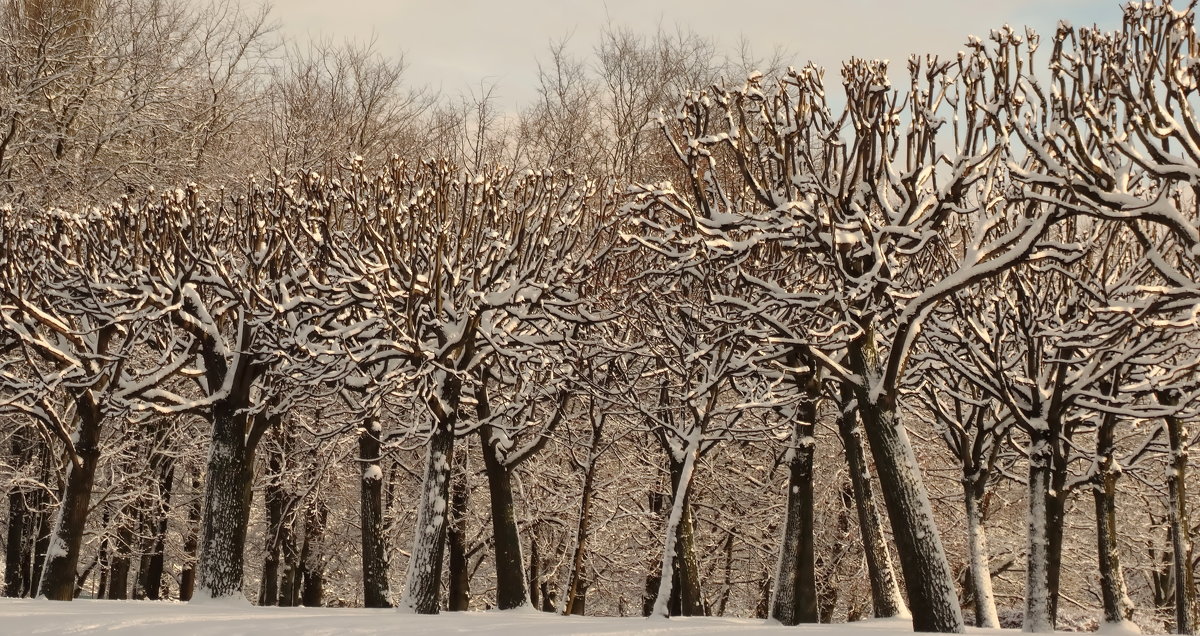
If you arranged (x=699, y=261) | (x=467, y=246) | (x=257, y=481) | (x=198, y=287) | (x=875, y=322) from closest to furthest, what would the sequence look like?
(x=699, y=261), (x=875, y=322), (x=467, y=246), (x=198, y=287), (x=257, y=481)

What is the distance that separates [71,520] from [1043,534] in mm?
14487

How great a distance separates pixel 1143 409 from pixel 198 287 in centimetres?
1370

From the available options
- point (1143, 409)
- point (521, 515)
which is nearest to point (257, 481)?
point (521, 515)

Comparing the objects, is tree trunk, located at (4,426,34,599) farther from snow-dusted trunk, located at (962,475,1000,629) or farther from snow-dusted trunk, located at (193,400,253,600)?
snow-dusted trunk, located at (962,475,1000,629)

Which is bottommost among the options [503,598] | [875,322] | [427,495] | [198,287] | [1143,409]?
[503,598]

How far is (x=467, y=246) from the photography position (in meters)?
15.7

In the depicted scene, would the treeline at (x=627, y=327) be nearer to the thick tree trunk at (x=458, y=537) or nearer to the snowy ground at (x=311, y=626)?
the thick tree trunk at (x=458, y=537)

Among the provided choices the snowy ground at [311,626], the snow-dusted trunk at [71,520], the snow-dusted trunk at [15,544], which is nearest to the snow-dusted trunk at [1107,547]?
the snowy ground at [311,626]

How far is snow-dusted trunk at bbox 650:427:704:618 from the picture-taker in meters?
15.1

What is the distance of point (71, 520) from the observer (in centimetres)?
1684

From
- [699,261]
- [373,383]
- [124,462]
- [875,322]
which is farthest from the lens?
[124,462]

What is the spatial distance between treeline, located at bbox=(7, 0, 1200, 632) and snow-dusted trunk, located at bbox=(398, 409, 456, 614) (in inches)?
2.1

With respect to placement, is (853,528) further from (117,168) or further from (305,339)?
(117,168)

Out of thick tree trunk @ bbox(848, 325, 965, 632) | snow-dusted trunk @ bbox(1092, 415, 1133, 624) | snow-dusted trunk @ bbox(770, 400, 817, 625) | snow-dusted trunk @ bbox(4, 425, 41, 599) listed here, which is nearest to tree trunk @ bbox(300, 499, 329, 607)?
snow-dusted trunk @ bbox(4, 425, 41, 599)
